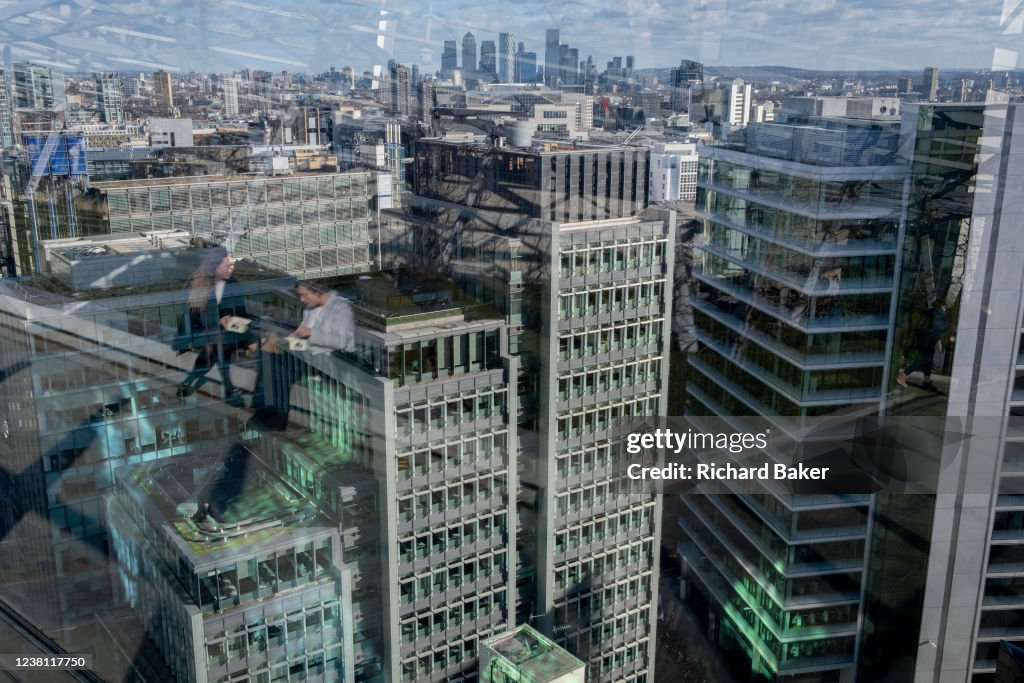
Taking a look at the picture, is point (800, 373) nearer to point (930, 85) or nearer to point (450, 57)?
point (930, 85)

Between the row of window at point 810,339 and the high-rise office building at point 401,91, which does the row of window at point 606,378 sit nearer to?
the row of window at point 810,339

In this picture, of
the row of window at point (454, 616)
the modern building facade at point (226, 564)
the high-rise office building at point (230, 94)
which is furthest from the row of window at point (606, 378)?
the high-rise office building at point (230, 94)

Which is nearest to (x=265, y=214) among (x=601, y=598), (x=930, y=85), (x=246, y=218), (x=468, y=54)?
(x=246, y=218)

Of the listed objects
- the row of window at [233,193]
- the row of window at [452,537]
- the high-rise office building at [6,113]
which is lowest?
the row of window at [452,537]

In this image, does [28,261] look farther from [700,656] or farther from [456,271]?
[700,656]

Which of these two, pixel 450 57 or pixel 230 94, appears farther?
pixel 450 57

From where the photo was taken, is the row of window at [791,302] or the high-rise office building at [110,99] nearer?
the high-rise office building at [110,99]

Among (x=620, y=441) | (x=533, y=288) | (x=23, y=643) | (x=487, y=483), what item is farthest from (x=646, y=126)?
(x=23, y=643)
